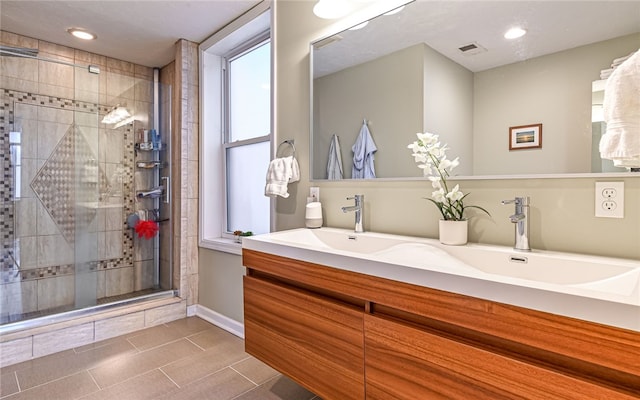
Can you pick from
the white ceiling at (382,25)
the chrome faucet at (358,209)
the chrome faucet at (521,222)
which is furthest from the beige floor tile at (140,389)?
the white ceiling at (382,25)

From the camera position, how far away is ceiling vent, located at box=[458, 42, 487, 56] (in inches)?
52.2

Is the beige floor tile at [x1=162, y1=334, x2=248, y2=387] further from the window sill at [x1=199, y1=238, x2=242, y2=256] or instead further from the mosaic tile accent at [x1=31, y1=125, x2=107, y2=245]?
the mosaic tile accent at [x1=31, y1=125, x2=107, y2=245]

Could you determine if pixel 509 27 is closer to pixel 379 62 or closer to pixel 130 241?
pixel 379 62

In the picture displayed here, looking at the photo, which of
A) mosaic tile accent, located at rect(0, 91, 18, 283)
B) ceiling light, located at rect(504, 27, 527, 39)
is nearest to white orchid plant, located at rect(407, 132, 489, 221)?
ceiling light, located at rect(504, 27, 527, 39)

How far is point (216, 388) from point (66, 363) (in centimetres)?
102

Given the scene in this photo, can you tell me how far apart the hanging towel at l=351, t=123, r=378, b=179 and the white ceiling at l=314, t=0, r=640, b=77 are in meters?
0.38

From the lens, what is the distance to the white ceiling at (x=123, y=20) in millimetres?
2236

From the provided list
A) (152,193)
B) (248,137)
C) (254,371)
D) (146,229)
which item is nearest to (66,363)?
(254,371)

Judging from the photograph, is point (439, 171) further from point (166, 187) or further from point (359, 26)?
point (166, 187)

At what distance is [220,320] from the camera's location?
8.56 ft

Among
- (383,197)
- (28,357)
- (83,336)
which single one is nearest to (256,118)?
(383,197)

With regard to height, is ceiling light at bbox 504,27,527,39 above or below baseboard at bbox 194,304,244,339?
above

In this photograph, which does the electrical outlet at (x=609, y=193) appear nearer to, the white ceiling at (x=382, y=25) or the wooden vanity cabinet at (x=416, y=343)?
the white ceiling at (x=382, y=25)

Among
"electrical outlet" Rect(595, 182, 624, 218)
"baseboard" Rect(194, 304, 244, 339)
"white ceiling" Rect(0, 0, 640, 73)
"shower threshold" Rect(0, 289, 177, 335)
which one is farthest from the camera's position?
"baseboard" Rect(194, 304, 244, 339)
